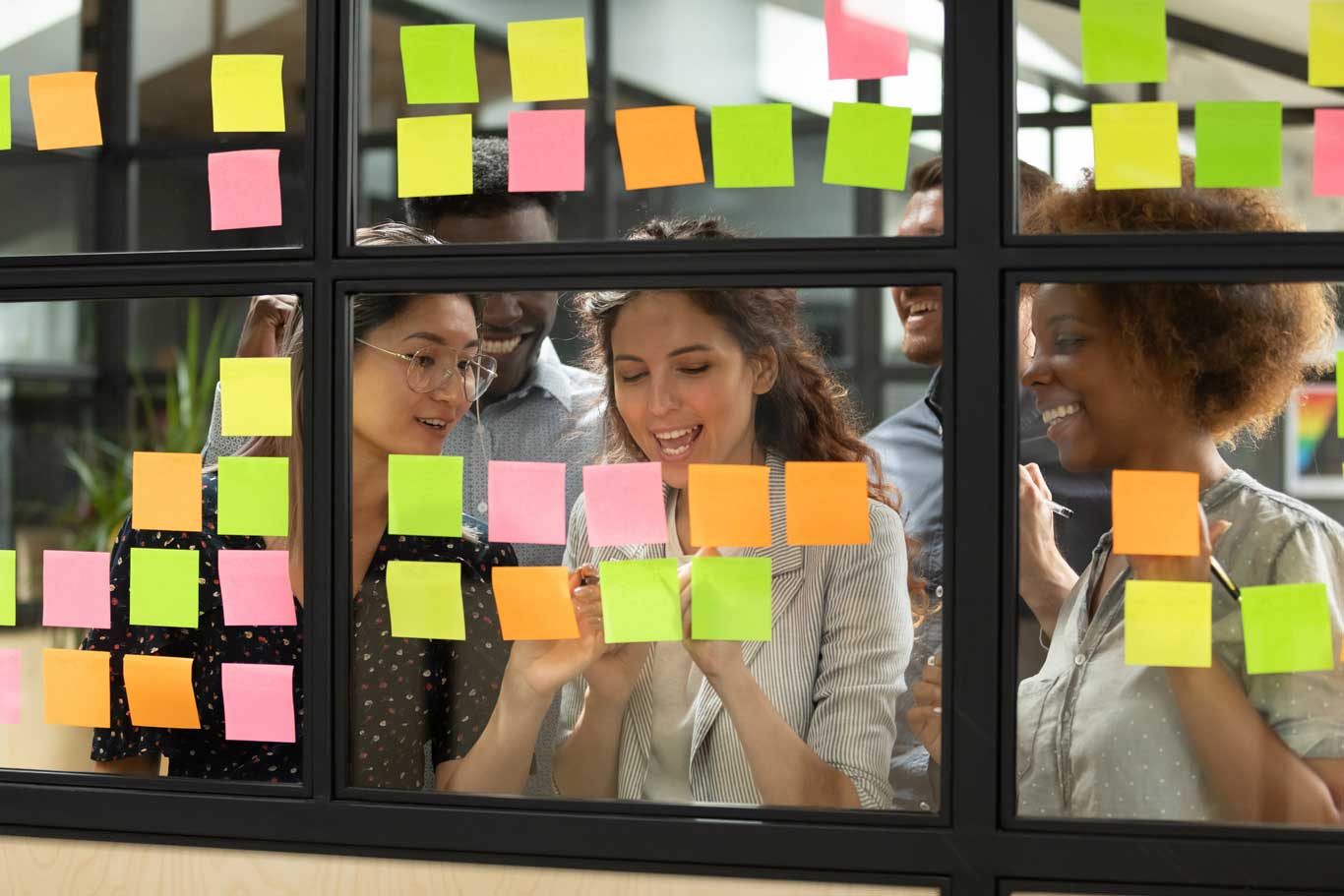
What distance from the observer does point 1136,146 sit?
147 cm

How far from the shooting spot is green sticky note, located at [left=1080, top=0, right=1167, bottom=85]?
4.78 ft

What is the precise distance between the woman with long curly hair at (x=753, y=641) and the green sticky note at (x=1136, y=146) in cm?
45

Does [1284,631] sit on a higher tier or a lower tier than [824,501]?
lower

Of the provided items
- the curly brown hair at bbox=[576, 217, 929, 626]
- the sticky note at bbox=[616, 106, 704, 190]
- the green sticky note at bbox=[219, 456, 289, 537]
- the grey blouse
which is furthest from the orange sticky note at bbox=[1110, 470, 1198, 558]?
the green sticky note at bbox=[219, 456, 289, 537]

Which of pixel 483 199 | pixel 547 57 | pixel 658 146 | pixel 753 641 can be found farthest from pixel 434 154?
pixel 753 641

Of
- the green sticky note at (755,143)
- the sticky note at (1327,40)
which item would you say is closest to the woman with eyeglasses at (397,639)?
the green sticky note at (755,143)

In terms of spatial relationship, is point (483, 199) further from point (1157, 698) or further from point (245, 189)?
point (1157, 698)

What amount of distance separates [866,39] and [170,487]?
1180 mm

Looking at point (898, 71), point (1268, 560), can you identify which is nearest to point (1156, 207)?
point (898, 71)

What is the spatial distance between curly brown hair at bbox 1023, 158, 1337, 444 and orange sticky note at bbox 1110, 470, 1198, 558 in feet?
0.35

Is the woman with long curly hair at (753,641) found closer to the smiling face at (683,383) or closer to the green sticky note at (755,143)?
the smiling face at (683,383)

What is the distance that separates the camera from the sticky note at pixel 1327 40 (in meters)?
1.44

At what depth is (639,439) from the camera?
1652 millimetres

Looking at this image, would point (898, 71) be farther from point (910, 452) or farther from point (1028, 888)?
point (1028, 888)
